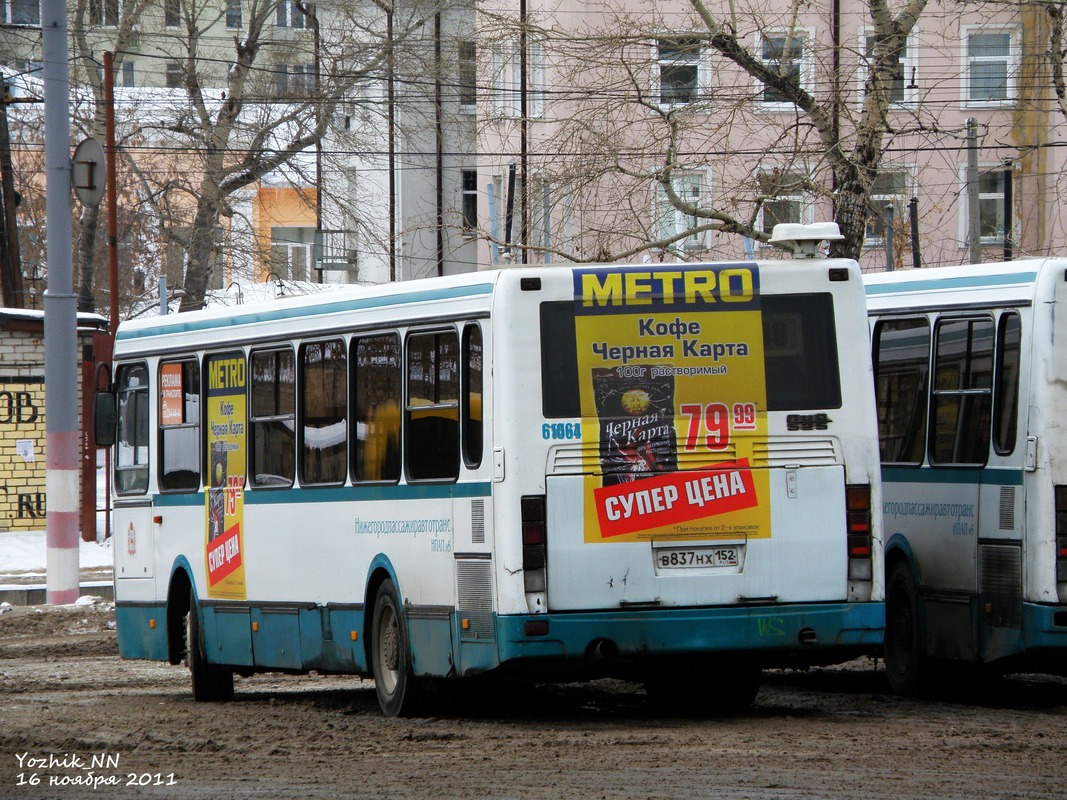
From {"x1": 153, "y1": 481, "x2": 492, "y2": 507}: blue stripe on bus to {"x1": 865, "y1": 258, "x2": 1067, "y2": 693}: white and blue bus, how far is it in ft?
10.5

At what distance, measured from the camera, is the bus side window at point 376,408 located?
11.4 metres

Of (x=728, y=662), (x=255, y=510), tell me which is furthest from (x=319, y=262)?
(x=728, y=662)

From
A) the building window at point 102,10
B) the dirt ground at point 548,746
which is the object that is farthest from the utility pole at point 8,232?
the dirt ground at point 548,746

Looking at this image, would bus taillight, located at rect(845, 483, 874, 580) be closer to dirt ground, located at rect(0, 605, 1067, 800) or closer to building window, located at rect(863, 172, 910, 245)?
dirt ground, located at rect(0, 605, 1067, 800)

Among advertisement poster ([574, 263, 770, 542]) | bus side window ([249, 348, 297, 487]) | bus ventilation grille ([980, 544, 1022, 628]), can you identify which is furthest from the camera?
bus side window ([249, 348, 297, 487])

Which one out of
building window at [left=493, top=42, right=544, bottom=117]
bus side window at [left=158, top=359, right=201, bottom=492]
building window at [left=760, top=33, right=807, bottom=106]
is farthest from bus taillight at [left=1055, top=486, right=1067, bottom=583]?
building window at [left=760, top=33, right=807, bottom=106]

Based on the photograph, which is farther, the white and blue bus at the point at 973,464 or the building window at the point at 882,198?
the building window at the point at 882,198

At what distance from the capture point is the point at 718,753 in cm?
888

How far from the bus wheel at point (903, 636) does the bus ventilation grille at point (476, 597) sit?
331cm

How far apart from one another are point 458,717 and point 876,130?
1225 cm

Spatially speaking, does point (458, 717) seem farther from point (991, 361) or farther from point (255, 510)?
point (991, 361)

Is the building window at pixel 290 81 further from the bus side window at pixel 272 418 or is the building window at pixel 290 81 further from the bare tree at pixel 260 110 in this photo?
the bus side window at pixel 272 418

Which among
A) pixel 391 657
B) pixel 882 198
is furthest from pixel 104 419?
pixel 882 198

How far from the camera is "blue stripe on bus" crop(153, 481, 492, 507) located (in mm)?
10516
